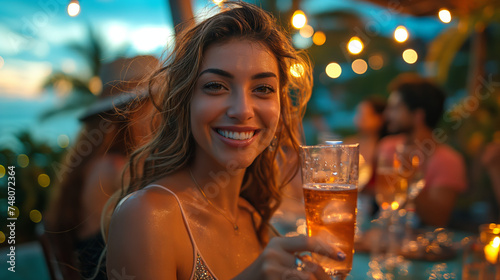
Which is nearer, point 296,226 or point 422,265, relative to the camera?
point 422,265

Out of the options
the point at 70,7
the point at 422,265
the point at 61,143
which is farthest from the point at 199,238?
the point at 61,143

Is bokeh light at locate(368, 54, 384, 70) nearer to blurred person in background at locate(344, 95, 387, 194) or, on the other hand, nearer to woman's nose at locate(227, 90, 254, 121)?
blurred person in background at locate(344, 95, 387, 194)

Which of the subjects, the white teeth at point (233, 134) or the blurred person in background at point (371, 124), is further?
the blurred person in background at point (371, 124)

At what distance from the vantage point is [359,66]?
14.1 metres

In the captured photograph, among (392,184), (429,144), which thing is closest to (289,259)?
(392,184)

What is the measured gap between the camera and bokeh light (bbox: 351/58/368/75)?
44.8 feet

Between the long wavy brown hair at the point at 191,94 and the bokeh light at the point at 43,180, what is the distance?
412 centimetres

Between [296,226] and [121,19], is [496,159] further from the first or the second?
[121,19]

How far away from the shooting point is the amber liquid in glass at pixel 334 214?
3.50 ft

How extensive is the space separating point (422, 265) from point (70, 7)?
236cm

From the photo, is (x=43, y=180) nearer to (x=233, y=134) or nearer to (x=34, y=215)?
(x=34, y=215)

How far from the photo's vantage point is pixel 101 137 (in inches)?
107

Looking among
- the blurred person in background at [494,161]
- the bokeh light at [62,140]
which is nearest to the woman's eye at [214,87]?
the blurred person in background at [494,161]

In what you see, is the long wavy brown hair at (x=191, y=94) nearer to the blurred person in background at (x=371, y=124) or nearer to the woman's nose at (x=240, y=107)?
the woman's nose at (x=240, y=107)
